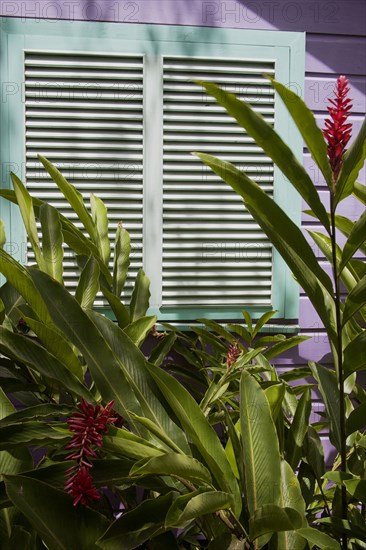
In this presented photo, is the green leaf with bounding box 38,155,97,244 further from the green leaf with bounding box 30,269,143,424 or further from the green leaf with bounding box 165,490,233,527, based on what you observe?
the green leaf with bounding box 165,490,233,527

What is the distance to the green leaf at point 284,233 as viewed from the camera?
881 mm

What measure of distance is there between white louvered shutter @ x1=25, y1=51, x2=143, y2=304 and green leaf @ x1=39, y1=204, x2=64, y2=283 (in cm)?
92

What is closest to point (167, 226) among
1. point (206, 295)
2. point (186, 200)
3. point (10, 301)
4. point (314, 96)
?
point (186, 200)

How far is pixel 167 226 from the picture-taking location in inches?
92.7

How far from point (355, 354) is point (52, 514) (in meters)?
0.49

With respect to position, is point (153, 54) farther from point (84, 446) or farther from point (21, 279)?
point (84, 446)

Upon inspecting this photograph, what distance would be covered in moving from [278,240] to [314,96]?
169cm

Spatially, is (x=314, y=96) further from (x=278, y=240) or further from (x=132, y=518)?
(x=132, y=518)

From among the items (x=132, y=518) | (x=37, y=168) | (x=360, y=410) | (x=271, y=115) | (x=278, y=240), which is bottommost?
(x=132, y=518)

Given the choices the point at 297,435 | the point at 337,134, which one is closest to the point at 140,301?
the point at 297,435

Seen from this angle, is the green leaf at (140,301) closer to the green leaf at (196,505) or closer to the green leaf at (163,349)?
the green leaf at (163,349)

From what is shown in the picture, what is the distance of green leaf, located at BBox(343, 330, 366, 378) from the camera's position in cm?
90

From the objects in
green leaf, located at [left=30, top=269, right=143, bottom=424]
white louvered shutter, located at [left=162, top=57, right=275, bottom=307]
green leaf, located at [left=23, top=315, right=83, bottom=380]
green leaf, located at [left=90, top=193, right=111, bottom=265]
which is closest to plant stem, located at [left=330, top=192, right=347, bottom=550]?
green leaf, located at [left=30, top=269, right=143, bottom=424]

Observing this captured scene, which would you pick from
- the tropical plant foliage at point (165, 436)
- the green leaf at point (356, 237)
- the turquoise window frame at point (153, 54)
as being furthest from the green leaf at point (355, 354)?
the turquoise window frame at point (153, 54)
